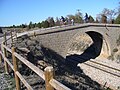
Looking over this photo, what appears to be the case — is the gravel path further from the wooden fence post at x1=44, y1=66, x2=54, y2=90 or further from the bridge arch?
the bridge arch

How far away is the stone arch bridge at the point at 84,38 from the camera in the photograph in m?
22.1

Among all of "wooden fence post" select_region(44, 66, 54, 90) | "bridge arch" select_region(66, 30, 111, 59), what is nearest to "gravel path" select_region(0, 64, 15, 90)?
"wooden fence post" select_region(44, 66, 54, 90)

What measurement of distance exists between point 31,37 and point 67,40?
555 cm

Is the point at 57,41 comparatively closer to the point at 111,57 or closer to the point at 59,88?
the point at 111,57

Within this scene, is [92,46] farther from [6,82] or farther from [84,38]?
[6,82]

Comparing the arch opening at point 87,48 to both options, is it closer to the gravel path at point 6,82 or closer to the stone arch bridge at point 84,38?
the stone arch bridge at point 84,38

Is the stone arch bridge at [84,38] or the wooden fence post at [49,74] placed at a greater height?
the wooden fence post at [49,74]

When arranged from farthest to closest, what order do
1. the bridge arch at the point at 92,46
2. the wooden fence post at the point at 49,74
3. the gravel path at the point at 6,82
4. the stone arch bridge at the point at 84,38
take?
the bridge arch at the point at 92,46 < the stone arch bridge at the point at 84,38 < the gravel path at the point at 6,82 < the wooden fence post at the point at 49,74

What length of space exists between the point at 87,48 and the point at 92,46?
0.93 meters

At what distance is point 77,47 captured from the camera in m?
36.6

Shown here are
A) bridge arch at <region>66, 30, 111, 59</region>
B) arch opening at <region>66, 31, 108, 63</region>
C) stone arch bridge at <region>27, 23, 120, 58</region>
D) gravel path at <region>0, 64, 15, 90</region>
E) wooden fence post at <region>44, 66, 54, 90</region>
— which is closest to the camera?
wooden fence post at <region>44, 66, 54, 90</region>

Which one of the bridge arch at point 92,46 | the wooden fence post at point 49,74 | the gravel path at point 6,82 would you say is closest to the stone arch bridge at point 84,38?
the bridge arch at point 92,46

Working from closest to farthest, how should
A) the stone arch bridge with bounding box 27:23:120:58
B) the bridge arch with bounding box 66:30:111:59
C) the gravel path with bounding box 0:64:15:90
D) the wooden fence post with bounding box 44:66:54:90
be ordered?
the wooden fence post with bounding box 44:66:54:90 < the gravel path with bounding box 0:64:15:90 < the stone arch bridge with bounding box 27:23:120:58 < the bridge arch with bounding box 66:30:111:59

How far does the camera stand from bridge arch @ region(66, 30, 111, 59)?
28.9m
